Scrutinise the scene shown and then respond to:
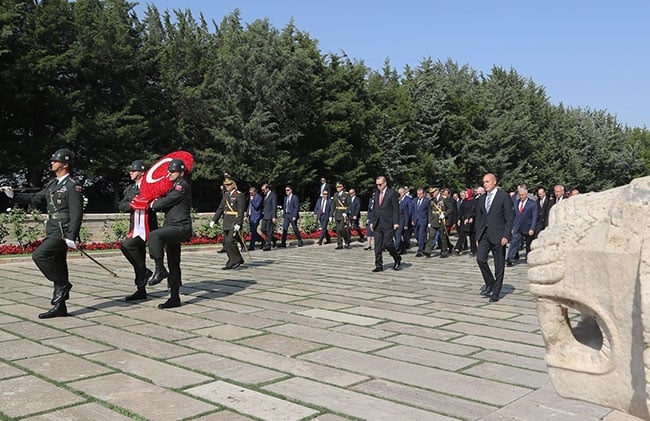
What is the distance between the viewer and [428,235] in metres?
15.4

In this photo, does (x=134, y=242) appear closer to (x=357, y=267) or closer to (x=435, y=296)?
(x=435, y=296)

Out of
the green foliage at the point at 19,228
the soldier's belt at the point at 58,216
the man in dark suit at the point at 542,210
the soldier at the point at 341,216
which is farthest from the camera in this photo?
the soldier at the point at 341,216

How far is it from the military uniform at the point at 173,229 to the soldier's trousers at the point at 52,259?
3.68ft

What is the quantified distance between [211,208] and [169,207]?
74.3 feet

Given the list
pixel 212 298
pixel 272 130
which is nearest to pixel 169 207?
pixel 212 298

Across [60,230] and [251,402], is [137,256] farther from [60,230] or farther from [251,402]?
[251,402]

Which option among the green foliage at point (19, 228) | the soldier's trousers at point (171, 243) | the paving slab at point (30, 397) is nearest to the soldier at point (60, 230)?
the soldier's trousers at point (171, 243)

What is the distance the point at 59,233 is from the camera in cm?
673

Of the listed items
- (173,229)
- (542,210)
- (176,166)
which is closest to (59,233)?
(173,229)

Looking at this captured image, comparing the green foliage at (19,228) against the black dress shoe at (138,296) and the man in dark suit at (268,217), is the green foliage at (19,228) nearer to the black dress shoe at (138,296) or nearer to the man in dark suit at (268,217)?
the man in dark suit at (268,217)

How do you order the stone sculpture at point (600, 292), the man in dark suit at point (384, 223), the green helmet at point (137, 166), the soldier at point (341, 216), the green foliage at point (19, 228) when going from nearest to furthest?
the stone sculpture at point (600, 292) < the green helmet at point (137, 166) < the man in dark suit at point (384, 223) < the green foliage at point (19, 228) < the soldier at point (341, 216)

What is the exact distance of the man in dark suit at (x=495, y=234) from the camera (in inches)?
325

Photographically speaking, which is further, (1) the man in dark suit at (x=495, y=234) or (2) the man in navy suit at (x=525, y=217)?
(2) the man in navy suit at (x=525, y=217)

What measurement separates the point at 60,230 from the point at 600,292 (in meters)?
6.04
